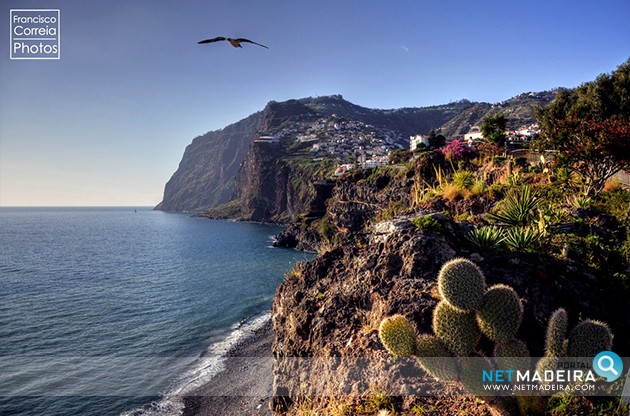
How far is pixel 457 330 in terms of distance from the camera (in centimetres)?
416

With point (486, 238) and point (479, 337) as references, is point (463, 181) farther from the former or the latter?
point (479, 337)

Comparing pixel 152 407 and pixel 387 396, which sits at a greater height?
pixel 387 396

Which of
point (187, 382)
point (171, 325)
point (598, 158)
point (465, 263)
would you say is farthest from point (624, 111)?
point (171, 325)

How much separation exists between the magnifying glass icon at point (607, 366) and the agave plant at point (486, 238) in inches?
120

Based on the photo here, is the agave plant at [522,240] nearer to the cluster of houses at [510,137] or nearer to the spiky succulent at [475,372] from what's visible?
the spiky succulent at [475,372]

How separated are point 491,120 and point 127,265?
199ft

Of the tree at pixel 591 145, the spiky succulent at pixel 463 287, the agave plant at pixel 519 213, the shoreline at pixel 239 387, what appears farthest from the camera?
the shoreline at pixel 239 387

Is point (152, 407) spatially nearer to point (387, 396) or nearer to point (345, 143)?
point (387, 396)

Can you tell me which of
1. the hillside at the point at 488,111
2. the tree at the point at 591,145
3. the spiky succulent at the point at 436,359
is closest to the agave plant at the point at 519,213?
the tree at the point at 591,145

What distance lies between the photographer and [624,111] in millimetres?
15914

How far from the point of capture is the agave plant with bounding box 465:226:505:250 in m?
7.03

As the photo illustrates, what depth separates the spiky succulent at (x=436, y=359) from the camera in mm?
4137

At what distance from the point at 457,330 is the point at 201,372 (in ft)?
75.8

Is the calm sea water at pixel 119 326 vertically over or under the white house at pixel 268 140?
under
